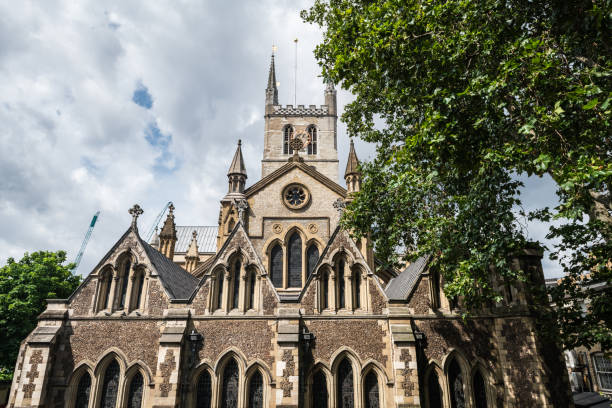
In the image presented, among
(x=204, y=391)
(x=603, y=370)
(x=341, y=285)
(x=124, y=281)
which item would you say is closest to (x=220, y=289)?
(x=204, y=391)

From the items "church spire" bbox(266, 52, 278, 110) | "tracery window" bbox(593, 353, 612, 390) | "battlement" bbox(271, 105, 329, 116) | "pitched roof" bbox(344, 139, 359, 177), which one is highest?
"church spire" bbox(266, 52, 278, 110)

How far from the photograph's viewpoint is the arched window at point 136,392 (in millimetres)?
13391

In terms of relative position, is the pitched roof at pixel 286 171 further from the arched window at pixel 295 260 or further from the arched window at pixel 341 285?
the arched window at pixel 341 285

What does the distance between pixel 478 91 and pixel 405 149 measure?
328 cm

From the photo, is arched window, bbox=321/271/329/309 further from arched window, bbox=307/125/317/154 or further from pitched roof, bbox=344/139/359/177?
arched window, bbox=307/125/317/154

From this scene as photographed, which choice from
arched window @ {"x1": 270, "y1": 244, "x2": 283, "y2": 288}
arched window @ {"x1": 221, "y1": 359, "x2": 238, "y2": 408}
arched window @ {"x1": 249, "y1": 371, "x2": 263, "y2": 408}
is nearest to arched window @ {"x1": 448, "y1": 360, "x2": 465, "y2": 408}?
arched window @ {"x1": 249, "y1": 371, "x2": 263, "y2": 408}

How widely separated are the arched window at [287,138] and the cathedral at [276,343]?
2733 centimetres

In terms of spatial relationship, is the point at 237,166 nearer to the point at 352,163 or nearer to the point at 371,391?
the point at 352,163

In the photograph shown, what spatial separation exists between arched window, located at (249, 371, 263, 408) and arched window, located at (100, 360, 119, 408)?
15.6 feet

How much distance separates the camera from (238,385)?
44.0 feet

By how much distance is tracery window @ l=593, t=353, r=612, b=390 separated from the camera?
2402 cm

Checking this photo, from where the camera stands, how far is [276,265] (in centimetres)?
2150

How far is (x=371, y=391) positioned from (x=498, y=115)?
9970mm

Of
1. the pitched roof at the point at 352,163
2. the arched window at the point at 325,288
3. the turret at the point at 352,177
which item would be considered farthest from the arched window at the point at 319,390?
the pitched roof at the point at 352,163
